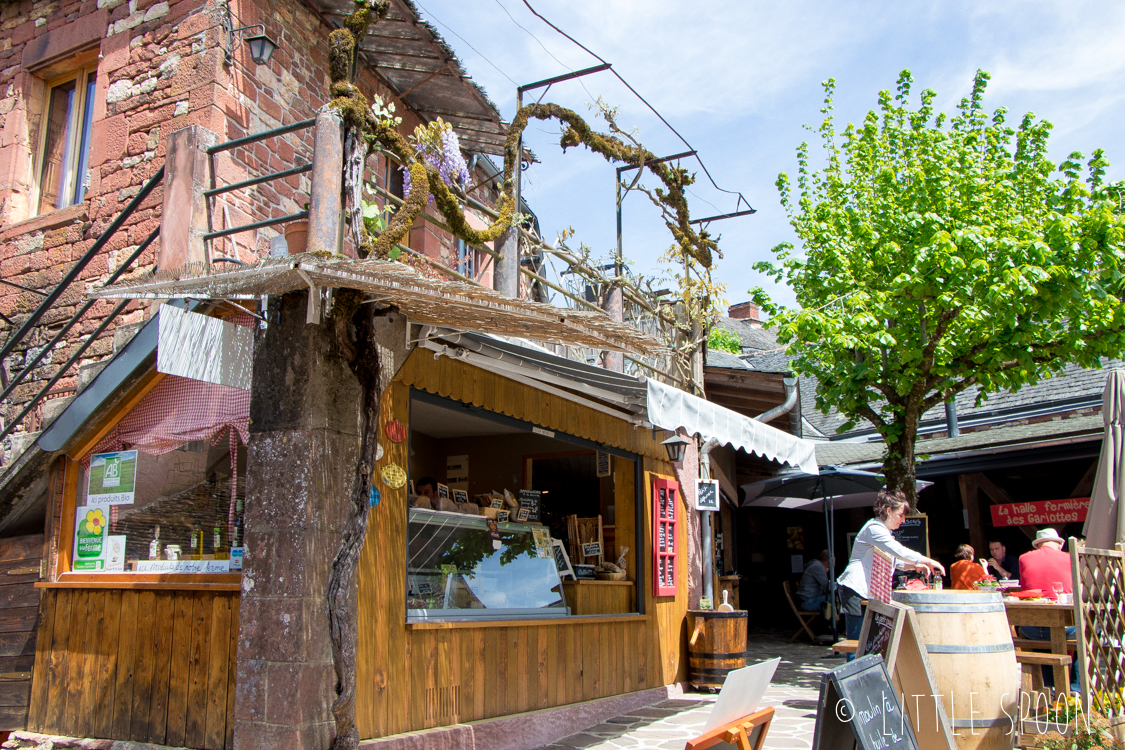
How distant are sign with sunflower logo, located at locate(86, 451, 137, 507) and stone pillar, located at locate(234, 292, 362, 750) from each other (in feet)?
4.16

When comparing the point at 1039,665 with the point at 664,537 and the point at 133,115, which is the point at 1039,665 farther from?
the point at 133,115

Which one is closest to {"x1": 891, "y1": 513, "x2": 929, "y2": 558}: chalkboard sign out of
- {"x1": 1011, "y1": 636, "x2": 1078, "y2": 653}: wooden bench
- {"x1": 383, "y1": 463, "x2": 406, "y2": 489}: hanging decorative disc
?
{"x1": 1011, "y1": 636, "x2": 1078, "y2": 653}: wooden bench

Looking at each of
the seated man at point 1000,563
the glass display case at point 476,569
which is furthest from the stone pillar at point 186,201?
the seated man at point 1000,563

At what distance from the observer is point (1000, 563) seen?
34.5ft

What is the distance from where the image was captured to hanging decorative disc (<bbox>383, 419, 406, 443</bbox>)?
5219 millimetres

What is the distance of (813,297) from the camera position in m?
10.1

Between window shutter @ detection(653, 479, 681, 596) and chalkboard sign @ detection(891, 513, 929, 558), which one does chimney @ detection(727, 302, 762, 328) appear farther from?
window shutter @ detection(653, 479, 681, 596)

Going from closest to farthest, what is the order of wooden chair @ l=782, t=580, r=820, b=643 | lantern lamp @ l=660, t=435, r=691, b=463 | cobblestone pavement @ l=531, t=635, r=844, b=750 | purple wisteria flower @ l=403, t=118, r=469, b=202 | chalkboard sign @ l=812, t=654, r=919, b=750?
chalkboard sign @ l=812, t=654, r=919, b=750, purple wisteria flower @ l=403, t=118, r=469, b=202, cobblestone pavement @ l=531, t=635, r=844, b=750, lantern lamp @ l=660, t=435, r=691, b=463, wooden chair @ l=782, t=580, r=820, b=643

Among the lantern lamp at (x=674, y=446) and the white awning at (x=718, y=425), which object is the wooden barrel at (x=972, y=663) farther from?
the lantern lamp at (x=674, y=446)

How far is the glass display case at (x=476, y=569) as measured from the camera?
5.70 m

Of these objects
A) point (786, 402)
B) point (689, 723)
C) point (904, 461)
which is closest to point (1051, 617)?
point (689, 723)

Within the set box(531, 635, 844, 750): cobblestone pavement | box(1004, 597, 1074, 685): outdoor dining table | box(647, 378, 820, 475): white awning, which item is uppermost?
box(647, 378, 820, 475): white awning

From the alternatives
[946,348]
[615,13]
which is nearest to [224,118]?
[615,13]

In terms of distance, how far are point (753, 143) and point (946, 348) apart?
319 centimetres
